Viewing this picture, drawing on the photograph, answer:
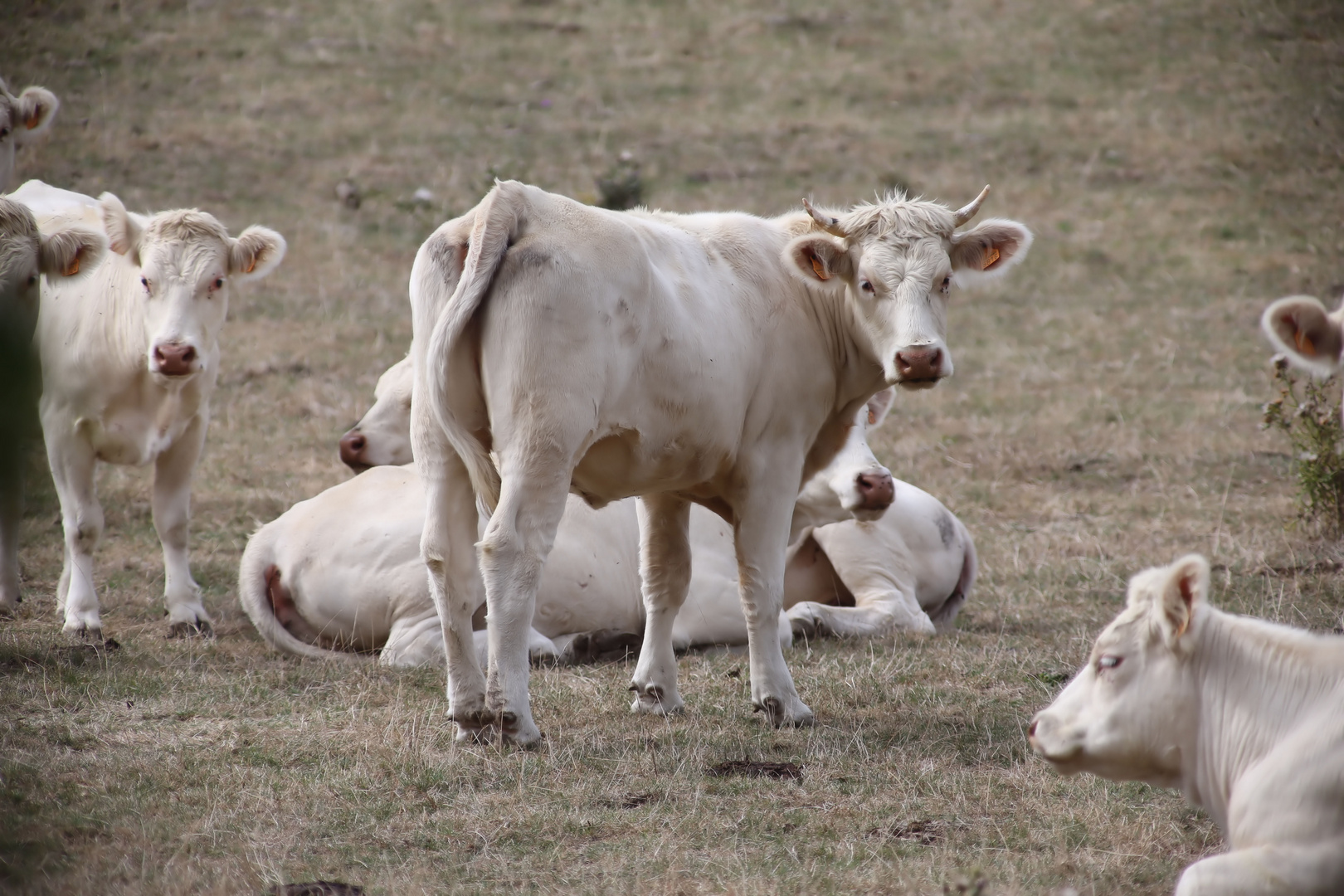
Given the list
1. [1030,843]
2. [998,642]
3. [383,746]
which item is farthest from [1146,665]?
[998,642]

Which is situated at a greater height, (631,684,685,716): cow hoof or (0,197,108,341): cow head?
(0,197,108,341): cow head

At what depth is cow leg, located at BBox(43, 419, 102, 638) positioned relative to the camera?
6.68 metres

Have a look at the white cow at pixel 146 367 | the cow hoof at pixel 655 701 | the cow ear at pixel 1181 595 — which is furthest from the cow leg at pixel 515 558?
the white cow at pixel 146 367

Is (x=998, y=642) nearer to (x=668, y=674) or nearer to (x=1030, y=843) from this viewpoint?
(x=668, y=674)

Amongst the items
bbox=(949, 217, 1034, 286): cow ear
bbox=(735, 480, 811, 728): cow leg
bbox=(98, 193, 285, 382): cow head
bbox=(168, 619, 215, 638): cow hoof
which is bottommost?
bbox=(168, 619, 215, 638): cow hoof

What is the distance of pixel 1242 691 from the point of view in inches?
138

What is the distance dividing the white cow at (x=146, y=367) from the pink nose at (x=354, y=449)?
76 cm

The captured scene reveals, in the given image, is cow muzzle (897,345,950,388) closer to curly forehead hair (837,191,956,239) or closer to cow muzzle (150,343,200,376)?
curly forehead hair (837,191,956,239)

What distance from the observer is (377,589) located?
652 cm

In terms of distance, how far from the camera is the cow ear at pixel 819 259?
555 cm

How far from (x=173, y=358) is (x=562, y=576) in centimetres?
213

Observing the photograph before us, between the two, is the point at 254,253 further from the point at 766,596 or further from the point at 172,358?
the point at 766,596

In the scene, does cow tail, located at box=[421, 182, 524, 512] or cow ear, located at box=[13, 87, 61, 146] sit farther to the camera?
cow ear, located at box=[13, 87, 61, 146]

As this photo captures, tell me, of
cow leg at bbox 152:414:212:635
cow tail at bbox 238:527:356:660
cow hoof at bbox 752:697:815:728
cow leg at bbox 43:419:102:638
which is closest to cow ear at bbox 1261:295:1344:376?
cow hoof at bbox 752:697:815:728
